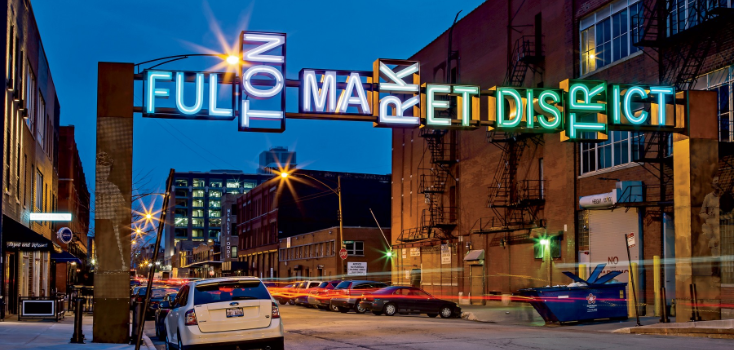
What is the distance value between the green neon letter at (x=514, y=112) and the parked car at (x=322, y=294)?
17.7m

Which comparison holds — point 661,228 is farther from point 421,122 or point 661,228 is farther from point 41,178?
point 41,178

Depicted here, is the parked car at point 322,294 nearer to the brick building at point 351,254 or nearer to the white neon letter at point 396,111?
the white neon letter at point 396,111

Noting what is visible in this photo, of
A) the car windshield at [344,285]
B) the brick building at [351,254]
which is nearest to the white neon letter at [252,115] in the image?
the car windshield at [344,285]

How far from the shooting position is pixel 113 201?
17.5 metres

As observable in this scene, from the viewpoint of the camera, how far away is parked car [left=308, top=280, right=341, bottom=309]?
Result: 121ft

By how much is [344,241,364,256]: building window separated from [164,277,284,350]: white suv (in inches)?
1967

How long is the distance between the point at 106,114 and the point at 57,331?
7.26 meters

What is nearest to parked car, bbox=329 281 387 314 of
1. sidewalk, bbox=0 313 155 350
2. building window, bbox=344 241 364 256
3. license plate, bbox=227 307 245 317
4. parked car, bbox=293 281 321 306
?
parked car, bbox=293 281 321 306

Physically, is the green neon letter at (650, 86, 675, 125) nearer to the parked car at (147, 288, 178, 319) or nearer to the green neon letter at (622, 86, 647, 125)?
the green neon letter at (622, 86, 647, 125)

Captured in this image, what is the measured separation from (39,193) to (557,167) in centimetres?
2500

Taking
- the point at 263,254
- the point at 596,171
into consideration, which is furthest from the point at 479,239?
the point at 263,254

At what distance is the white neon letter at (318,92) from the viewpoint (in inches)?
770

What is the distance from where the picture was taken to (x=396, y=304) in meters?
30.5

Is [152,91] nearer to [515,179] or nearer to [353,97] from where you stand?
[353,97]
